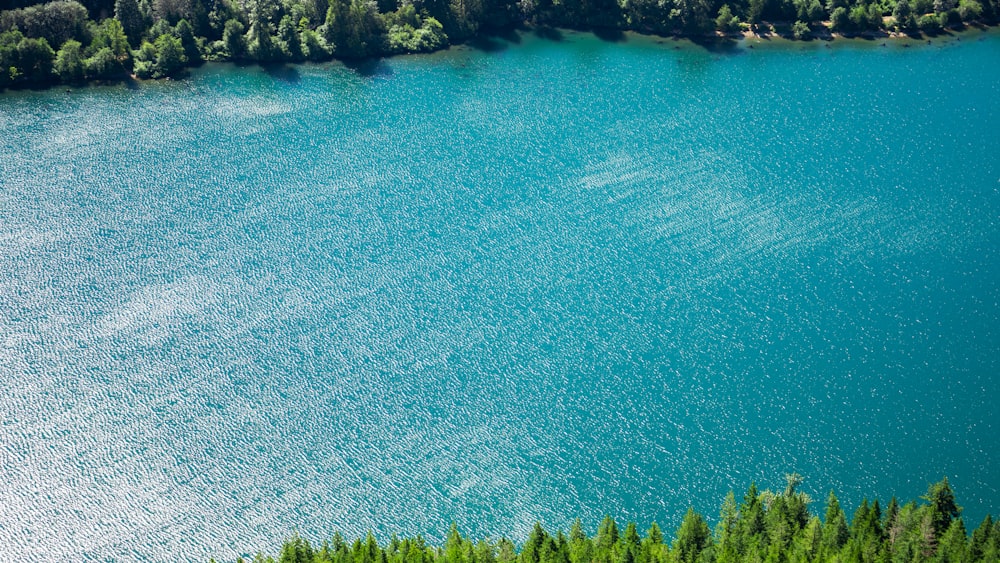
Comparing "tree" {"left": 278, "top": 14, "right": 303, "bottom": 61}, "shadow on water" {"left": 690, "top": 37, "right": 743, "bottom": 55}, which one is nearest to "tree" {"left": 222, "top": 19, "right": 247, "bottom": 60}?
"tree" {"left": 278, "top": 14, "right": 303, "bottom": 61}

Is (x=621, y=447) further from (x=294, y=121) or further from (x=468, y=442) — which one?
(x=294, y=121)

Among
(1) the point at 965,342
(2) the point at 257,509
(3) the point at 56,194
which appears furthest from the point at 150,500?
(1) the point at 965,342

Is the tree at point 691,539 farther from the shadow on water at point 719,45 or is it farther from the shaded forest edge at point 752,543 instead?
the shadow on water at point 719,45

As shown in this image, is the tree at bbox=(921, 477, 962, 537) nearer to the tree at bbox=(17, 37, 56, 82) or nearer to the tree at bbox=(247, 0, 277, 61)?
the tree at bbox=(247, 0, 277, 61)

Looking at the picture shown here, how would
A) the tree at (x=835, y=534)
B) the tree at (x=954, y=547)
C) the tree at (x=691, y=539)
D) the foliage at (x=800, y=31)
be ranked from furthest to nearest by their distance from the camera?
the foliage at (x=800, y=31)
the tree at (x=835, y=534)
the tree at (x=691, y=539)
the tree at (x=954, y=547)

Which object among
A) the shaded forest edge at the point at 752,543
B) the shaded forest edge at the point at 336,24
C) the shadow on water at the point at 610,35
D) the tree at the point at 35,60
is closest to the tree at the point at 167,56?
the shaded forest edge at the point at 336,24

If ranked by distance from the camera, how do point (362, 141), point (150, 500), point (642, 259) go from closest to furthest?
point (150, 500) < point (642, 259) < point (362, 141)
